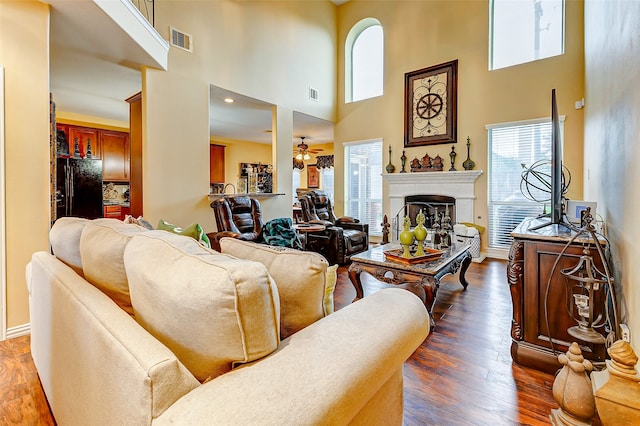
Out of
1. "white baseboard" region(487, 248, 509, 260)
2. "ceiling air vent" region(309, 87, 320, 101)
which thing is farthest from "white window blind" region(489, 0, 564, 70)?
"ceiling air vent" region(309, 87, 320, 101)

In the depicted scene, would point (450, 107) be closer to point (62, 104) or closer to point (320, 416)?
point (320, 416)

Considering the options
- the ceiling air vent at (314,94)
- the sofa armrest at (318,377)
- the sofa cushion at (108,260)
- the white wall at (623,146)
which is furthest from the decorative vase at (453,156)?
the sofa cushion at (108,260)

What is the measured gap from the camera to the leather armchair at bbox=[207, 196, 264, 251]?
13.1 feet

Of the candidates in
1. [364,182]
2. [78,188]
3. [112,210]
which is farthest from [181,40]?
[364,182]

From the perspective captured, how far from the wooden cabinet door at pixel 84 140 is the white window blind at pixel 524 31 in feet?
25.2

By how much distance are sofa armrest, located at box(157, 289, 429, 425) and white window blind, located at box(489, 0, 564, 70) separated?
5.80 meters

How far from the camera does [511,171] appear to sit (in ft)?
17.2

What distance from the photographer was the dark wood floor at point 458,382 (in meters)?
1.59

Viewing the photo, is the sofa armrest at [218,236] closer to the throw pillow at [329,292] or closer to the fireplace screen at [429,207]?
the throw pillow at [329,292]

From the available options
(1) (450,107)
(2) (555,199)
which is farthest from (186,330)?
(1) (450,107)

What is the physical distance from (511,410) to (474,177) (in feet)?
14.9

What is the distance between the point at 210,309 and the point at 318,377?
307mm

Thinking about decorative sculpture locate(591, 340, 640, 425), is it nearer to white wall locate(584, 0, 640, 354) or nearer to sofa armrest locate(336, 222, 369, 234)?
white wall locate(584, 0, 640, 354)

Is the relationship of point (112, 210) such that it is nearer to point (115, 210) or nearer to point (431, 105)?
point (115, 210)
